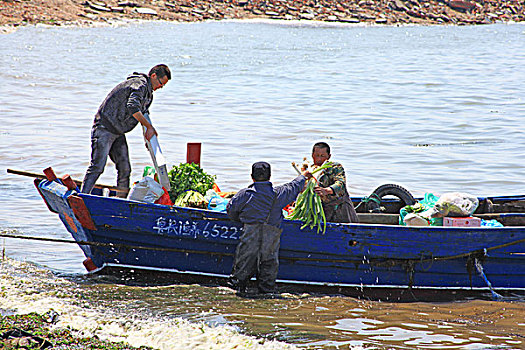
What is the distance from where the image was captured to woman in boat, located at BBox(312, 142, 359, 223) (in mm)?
7613

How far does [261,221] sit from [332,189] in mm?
850

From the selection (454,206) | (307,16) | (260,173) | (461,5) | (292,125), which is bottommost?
(454,206)

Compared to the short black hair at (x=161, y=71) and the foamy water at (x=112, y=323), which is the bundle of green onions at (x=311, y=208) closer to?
the foamy water at (x=112, y=323)

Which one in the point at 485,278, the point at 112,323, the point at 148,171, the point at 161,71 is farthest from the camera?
the point at 148,171

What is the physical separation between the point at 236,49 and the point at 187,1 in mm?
24738

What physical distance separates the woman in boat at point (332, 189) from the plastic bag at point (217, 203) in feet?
3.88

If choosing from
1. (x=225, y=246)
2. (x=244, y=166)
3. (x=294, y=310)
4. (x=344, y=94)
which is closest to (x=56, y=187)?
(x=225, y=246)

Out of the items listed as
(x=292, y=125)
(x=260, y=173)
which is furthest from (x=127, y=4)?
(x=260, y=173)

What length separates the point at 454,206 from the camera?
26.2 ft

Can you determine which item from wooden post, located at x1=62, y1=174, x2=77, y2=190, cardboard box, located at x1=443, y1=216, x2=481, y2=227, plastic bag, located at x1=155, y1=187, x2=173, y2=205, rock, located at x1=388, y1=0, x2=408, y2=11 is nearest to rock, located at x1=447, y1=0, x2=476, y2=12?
rock, located at x1=388, y1=0, x2=408, y2=11

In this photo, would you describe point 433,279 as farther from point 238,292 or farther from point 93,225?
point 93,225

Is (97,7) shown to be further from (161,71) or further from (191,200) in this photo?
(191,200)

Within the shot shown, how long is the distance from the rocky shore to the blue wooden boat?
46.9m

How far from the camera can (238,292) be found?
7809 millimetres
